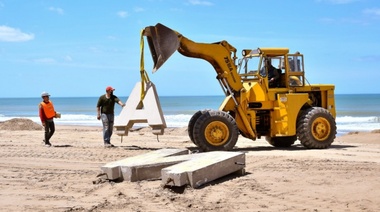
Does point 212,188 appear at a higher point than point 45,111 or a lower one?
lower

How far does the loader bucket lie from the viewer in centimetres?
1333

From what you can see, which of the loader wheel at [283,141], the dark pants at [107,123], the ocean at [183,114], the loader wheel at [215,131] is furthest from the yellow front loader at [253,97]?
the ocean at [183,114]

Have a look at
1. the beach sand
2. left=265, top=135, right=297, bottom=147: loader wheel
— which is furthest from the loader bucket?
left=265, top=135, right=297, bottom=147: loader wheel

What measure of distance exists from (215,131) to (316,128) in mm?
2635

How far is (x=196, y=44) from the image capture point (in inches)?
536

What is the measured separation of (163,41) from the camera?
43.9 ft

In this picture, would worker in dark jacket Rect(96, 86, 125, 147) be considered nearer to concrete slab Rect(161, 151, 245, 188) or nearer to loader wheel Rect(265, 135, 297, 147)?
loader wheel Rect(265, 135, 297, 147)

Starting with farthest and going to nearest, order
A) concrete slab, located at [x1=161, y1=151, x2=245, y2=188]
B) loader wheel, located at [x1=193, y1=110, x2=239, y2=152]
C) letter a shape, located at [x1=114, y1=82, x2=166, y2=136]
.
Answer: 1. letter a shape, located at [x1=114, y1=82, x2=166, y2=136]
2. loader wheel, located at [x1=193, y1=110, x2=239, y2=152]
3. concrete slab, located at [x1=161, y1=151, x2=245, y2=188]

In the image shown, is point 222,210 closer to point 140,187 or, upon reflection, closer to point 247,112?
point 140,187

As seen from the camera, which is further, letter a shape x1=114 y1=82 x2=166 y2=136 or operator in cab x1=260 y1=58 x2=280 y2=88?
operator in cab x1=260 y1=58 x2=280 y2=88

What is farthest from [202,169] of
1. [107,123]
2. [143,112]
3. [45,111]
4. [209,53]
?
[45,111]

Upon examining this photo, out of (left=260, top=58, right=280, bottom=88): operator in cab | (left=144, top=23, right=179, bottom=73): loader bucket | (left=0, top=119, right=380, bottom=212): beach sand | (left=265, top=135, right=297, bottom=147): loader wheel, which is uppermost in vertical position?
(left=144, top=23, right=179, bottom=73): loader bucket

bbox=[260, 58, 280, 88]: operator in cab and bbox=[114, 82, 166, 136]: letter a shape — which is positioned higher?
bbox=[260, 58, 280, 88]: operator in cab

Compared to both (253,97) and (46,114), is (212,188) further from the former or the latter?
(46,114)
